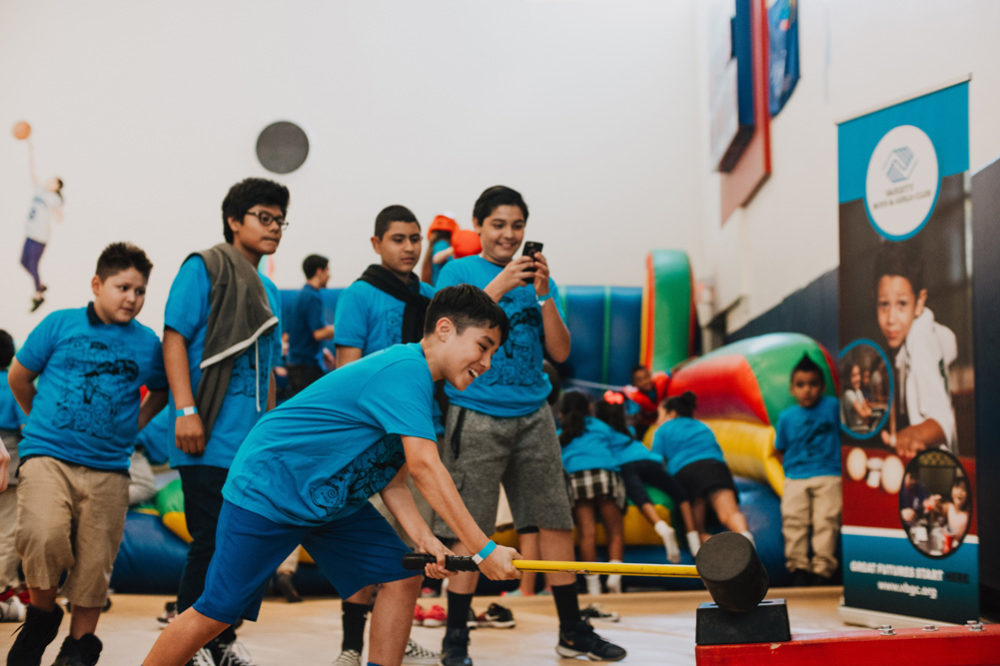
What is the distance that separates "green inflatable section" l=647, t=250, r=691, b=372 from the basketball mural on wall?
10.6 ft

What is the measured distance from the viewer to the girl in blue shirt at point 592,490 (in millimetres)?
4008

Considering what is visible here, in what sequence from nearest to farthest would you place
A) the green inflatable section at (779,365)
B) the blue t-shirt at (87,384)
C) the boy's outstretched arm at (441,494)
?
the boy's outstretched arm at (441,494) → the blue t-shirt at (87,384) → the green inflatable section at (779,365)

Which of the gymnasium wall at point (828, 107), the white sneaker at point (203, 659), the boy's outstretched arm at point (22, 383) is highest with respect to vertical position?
the gymnasium wall at point (828, 107)

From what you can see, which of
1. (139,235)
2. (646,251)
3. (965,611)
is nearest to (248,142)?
(139,235)

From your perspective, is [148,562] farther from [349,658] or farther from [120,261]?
[120,261]

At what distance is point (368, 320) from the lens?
2.87 m

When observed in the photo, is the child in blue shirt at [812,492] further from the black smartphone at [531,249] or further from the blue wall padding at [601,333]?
the blue wall padding at [601,333]

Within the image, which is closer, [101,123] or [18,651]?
[18,651]

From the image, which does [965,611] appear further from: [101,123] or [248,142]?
[101,123]

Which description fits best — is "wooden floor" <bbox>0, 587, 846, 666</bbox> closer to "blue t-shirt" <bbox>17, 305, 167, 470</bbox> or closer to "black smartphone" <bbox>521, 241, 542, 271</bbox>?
"blue t-shirt" <bbox>17, 305, 167, 470</bbox>

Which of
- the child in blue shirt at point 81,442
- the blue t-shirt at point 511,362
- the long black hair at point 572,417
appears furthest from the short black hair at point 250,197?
the long black hair at point 572,417

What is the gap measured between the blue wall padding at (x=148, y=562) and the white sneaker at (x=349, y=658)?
161 cm

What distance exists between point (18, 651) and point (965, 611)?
258 cm

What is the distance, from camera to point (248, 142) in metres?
8.40
